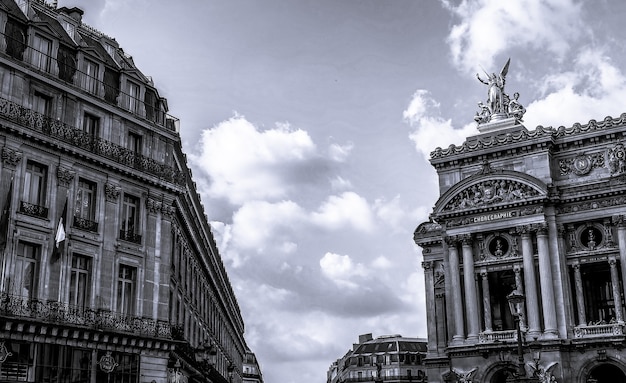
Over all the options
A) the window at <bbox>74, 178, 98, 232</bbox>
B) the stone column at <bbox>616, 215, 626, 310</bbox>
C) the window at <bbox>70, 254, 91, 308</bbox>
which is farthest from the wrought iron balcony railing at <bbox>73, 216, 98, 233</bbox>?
the stone column at <bbox>616, 215, 626, 310</bbox>

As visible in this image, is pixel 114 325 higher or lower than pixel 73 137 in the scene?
lower

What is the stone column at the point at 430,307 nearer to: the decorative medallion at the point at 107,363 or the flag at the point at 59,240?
the decorative medallion at the point at 107,363

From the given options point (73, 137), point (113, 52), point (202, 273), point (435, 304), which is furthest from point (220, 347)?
point (73, 137)

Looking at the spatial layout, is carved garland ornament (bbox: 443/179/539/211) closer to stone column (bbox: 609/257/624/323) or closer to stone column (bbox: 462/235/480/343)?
stone column (bbox: 462/235/480/343)

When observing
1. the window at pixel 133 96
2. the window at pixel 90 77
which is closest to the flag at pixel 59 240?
the window at pixel 90 77

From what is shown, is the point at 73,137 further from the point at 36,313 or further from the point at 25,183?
the point at 36,313

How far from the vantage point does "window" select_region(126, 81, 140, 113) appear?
39156mm

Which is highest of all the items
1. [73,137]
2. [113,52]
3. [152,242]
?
[113,52]

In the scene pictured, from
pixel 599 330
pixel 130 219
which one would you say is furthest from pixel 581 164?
pixel 130 219

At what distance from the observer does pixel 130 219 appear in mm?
37781

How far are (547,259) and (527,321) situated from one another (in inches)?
163

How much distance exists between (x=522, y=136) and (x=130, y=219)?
2676 centimetres

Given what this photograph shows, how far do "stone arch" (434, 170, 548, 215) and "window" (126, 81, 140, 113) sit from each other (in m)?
22.6

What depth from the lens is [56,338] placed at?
3158 cm
